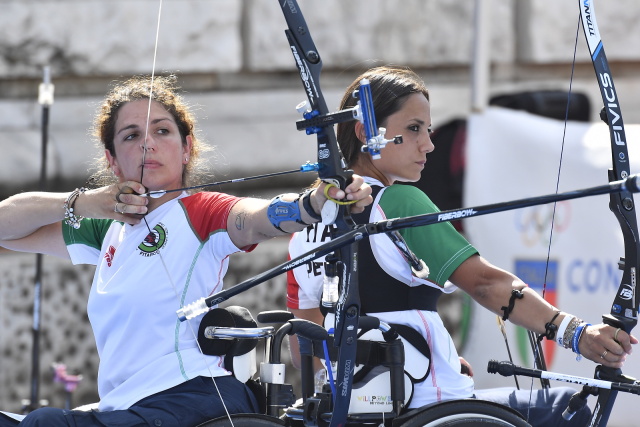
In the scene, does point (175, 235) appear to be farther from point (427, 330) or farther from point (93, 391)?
point (93, 391)

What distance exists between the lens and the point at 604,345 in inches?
99.6

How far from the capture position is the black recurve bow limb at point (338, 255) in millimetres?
2420

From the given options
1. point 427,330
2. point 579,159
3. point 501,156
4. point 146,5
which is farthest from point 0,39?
point 427,330

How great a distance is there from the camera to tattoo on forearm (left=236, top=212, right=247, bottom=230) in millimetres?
2609

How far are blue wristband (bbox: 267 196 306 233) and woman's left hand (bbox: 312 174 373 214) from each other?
6 cm

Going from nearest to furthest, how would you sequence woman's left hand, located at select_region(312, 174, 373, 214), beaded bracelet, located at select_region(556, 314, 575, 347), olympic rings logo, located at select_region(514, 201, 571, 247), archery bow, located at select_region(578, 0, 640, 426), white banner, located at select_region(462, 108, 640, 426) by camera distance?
woman's left hand, located at select_region(312, 174, 373, 214) → beaded bracelet, located at select_region(556, 314, 575, 347) → archery bow, located at select_region(578, 0, 640, 426) → white banner, located at select_region(462, 108, 640, 426) → olympic rings logo, located at select_region(514, 201, 571, 247)

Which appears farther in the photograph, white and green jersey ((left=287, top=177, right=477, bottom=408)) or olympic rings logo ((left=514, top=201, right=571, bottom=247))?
olympic rings logo ((left=514, top=201, right=571, bottom=247))

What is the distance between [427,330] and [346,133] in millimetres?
620

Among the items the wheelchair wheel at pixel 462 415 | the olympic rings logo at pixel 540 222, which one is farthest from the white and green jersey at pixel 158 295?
the olympic rings logo at pixel 540 222

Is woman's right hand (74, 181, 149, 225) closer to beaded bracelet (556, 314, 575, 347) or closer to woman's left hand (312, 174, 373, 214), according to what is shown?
woman's left hand (312, 174, 373, 214)

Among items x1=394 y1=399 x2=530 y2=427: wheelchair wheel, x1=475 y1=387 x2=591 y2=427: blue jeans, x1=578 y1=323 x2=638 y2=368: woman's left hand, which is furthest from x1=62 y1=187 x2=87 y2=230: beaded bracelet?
x1=578 y1=323 x2=638 y2=368: woman's left hand

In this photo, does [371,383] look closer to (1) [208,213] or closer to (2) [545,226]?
(1) [208,213]

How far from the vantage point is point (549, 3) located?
6457mm

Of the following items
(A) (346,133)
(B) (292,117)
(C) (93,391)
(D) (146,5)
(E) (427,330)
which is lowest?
(C) (93,391)
